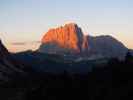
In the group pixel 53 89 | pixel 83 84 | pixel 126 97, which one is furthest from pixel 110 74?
pixel 126 97

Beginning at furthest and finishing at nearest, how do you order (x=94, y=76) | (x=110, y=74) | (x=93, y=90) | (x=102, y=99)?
(x=94, y=76), (x=110, y=74), (x=93, y=90), (x=102, y=99)

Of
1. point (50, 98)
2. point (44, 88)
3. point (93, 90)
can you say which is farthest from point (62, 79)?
point (93, 90)

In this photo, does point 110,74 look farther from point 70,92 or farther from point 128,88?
point 128,88

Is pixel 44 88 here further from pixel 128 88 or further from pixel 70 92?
pixel 128 88

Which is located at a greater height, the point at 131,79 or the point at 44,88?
the point at 131,79

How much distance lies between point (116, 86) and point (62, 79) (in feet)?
71.9

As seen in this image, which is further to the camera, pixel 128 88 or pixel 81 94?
pixel 81 94

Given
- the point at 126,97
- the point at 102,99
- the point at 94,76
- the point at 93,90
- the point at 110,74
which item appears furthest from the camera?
the point at 94,76

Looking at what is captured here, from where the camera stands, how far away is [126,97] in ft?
227

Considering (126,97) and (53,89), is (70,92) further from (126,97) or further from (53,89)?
(126,97)

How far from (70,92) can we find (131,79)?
14.3 metres

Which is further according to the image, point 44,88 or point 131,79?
point 44,88

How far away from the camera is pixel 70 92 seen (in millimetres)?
87688

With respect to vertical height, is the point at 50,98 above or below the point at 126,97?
below
